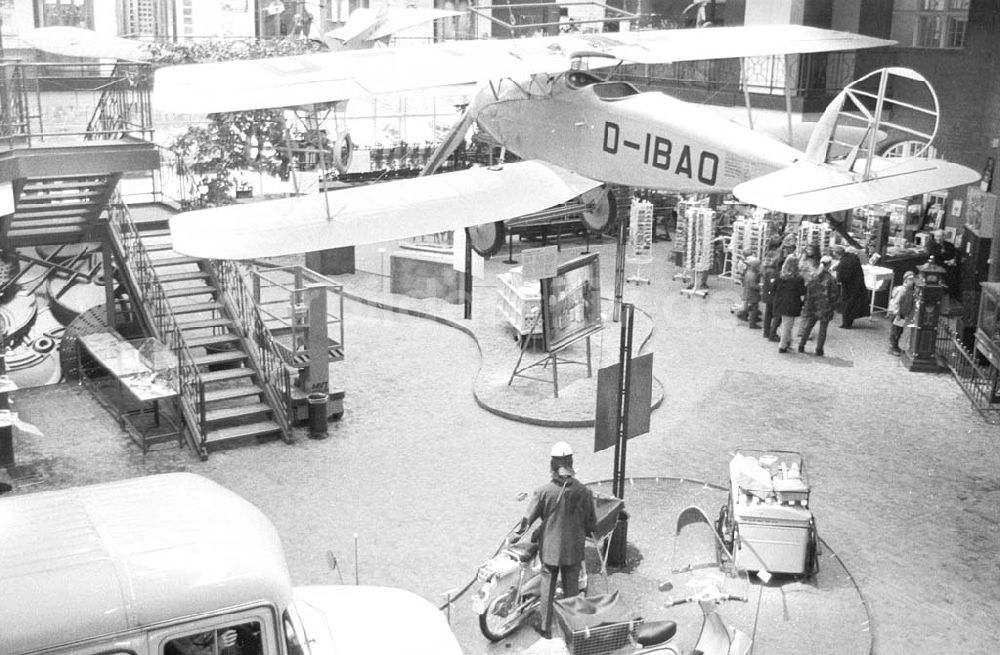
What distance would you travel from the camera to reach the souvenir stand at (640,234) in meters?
23.2

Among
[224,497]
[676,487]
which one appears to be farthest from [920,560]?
[224,497]

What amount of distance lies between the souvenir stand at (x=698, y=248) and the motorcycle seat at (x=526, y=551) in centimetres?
1278

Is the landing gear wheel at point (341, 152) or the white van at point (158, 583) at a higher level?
the landing gear wheel at point (341, 152)

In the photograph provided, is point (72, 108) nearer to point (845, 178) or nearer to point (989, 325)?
point (845, 178)

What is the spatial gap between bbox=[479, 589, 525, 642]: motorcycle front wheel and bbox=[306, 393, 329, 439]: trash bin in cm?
561

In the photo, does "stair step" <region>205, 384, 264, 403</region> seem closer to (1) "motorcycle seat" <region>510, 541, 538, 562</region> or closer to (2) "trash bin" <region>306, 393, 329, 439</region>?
(2) "trash bin" <region>306, 393, 329, 439</region>

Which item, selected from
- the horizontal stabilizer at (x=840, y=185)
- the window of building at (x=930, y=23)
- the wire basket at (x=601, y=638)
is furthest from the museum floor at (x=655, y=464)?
the window of building at (x=930, y=23)

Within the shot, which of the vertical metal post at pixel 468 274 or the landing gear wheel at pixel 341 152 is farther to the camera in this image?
the vertical metal post at pixel 468 274

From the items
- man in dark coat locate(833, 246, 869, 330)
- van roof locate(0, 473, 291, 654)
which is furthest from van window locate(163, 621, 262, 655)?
man in dark coat locate(833, 246, 869, 330)

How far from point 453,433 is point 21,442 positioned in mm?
Answer: 5528

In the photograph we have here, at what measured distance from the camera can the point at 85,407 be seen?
1617 centimetres

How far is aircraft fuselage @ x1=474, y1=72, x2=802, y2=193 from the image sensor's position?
14875mm

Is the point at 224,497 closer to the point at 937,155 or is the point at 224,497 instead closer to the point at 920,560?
the point at 920,560

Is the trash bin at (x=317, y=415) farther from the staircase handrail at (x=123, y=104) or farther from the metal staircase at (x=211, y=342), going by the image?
the staircase handrail at (x=123, y=104)
